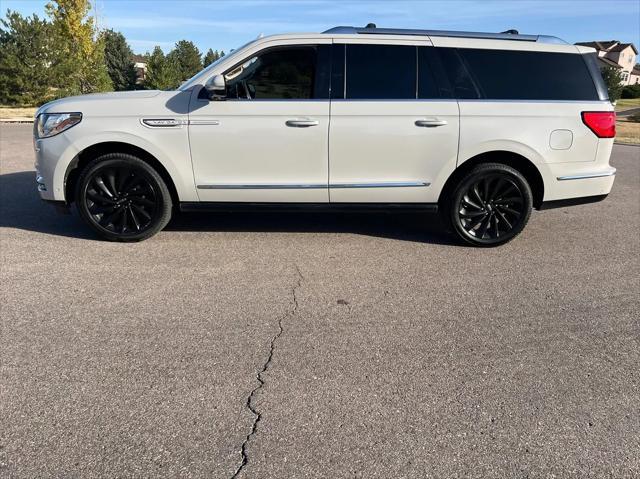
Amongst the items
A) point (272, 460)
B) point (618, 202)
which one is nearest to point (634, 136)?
point (618, 202)

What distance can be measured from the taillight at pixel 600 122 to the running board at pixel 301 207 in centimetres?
163

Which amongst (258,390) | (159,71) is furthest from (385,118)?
(159,71)

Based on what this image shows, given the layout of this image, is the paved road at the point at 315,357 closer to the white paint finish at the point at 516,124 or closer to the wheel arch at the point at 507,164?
the wheel arch at the point at 507,164

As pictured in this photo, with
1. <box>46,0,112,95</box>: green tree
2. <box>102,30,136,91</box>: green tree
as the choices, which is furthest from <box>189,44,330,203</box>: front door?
<box>102,30,136,91</box>: green tree

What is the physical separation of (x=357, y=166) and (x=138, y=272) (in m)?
2.19

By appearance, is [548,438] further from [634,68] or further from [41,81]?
[634,68]

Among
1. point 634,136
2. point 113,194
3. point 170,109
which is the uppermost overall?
point 170,109

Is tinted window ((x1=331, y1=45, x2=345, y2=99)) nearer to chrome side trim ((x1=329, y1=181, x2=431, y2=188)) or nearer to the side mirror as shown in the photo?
chrome side trim ((x1=329, y1=181, x2=431, y2=188))

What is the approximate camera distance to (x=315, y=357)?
3037mm

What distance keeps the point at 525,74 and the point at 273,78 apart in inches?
94.4

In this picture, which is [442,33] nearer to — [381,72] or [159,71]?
[381,72]

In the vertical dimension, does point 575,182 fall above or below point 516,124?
below

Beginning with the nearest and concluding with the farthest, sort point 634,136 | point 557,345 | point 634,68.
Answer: point 557,345, point 634,136, point 634,68

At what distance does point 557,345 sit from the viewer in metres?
3.24
